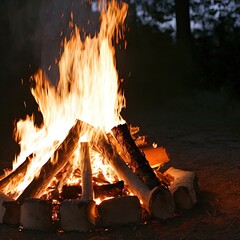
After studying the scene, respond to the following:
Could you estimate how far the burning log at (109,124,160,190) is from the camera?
4.32m

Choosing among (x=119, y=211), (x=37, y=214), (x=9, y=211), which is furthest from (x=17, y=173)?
(x=119, y=211)

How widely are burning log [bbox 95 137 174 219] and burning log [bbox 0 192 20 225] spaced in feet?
3.34

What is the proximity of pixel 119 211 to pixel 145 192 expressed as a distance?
0.33m

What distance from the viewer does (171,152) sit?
7.47m

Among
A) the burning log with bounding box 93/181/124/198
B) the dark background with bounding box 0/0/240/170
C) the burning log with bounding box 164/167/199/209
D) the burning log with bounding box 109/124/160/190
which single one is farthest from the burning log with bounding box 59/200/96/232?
the dark background with bounding box 0/0/240/170

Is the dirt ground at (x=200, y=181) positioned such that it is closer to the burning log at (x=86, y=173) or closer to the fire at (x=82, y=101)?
the burning log at (x=86, y=173)

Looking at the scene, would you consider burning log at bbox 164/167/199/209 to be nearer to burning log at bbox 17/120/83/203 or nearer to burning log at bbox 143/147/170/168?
burning log at bbox 143/147/170/168

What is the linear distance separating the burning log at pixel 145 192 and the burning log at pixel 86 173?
215mm

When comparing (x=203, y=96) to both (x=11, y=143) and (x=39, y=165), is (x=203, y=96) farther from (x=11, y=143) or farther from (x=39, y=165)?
(x=39, y=165)

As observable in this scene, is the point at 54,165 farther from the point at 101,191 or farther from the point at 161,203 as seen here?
the point at 161,203

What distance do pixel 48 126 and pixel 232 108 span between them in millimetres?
8989

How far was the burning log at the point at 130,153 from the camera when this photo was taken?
4.32 m

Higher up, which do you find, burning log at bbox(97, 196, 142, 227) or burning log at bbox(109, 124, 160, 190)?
burning log at bbox(109, 124, 160, 190)

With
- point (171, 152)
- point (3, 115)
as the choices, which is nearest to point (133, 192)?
point (171, 152)
